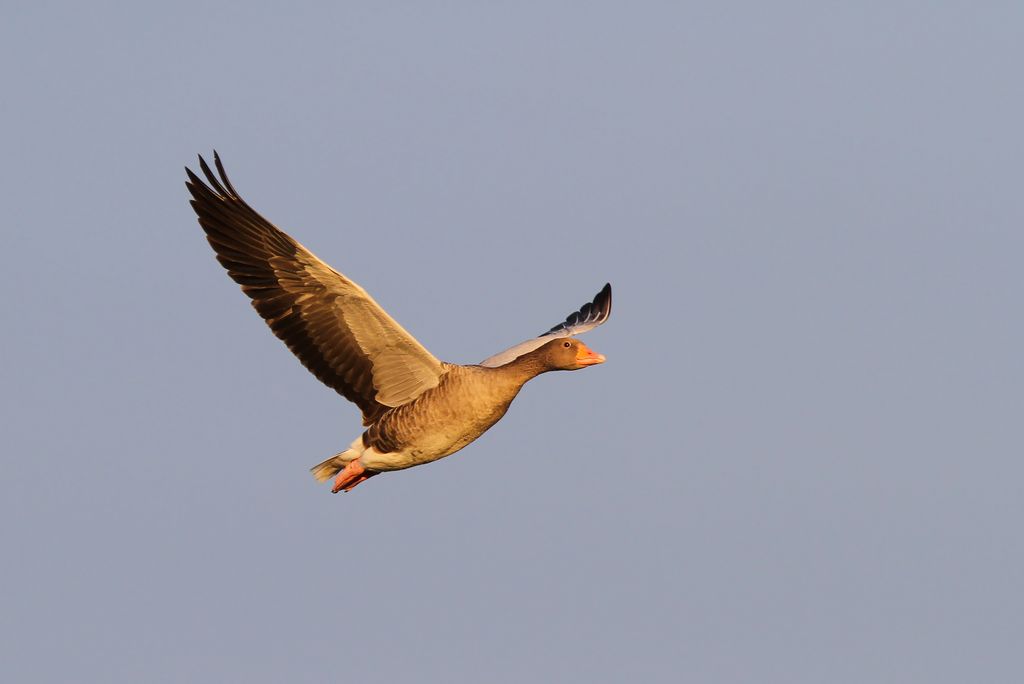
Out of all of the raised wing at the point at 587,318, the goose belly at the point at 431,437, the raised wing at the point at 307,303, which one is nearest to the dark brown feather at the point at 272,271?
the raised wing at the point at 307,303

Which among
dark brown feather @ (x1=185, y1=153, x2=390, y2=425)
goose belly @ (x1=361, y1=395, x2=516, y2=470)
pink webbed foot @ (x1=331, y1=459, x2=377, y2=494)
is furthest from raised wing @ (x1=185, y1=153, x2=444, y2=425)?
pink webbed foot @ (x1=331, y1=459, x2=377, y2=494)

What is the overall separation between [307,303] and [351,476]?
106 inches

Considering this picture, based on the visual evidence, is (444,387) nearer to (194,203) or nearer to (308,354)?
(308,354)

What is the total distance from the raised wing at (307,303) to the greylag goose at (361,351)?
0.04 feet

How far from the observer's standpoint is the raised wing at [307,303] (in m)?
20.7

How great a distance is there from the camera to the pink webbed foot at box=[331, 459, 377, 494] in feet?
72.7

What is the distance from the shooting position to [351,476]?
22.2 metres

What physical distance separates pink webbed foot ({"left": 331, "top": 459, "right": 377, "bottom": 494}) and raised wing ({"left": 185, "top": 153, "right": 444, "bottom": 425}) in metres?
1.23

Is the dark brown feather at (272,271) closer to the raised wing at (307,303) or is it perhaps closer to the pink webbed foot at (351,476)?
the raised wing at (307,303)

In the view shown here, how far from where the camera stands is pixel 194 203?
69.3ft

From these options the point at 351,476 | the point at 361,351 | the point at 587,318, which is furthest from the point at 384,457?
the point at 587,318

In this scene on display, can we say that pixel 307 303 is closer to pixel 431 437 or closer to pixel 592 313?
pixel 431 437

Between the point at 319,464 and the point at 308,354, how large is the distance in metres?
1.85

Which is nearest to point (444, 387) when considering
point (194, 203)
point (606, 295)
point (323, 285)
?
point (323, 285)
